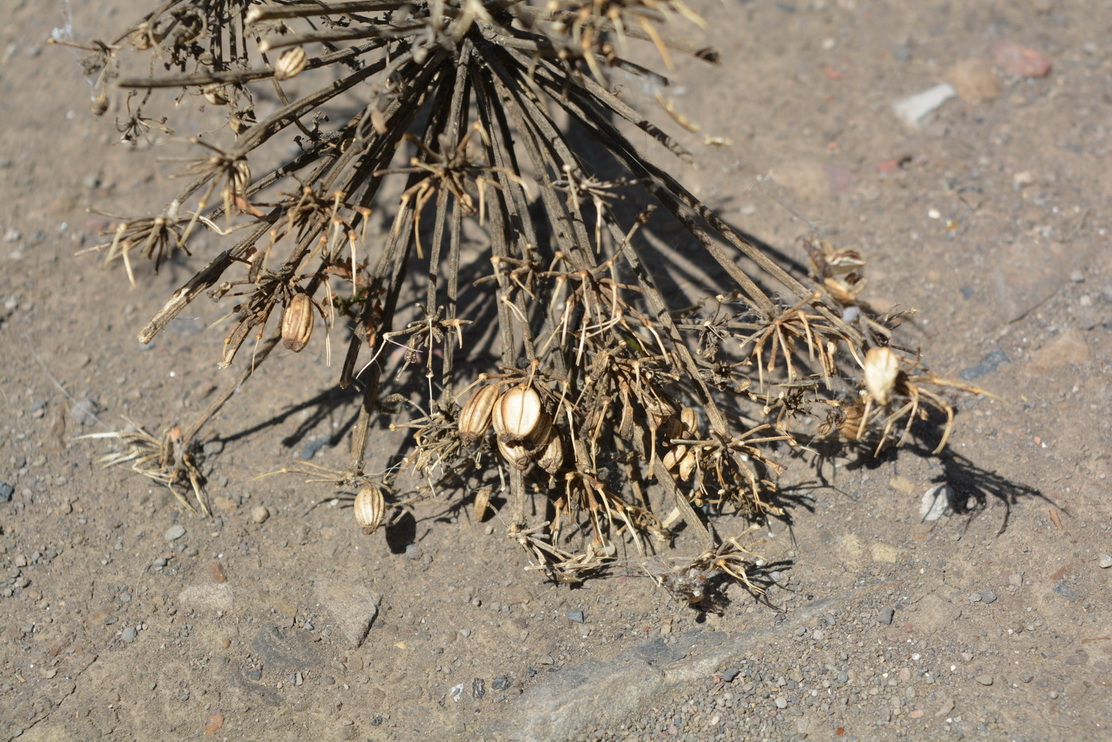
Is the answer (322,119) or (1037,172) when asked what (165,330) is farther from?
(1037,172)

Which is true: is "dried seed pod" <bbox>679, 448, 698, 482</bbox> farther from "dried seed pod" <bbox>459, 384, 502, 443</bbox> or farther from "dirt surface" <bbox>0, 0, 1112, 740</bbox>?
"dried seed pod" <bbox>459, 384, 502, 443</bbox>

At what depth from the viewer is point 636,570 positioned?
313 cm

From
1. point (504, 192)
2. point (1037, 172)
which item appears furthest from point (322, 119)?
point (1037, 172)

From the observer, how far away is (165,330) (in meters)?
3.81

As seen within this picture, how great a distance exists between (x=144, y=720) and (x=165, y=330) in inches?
66.4

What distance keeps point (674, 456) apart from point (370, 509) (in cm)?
109

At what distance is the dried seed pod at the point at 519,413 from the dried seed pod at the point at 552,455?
17cm

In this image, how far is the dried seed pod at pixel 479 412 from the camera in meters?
2.77

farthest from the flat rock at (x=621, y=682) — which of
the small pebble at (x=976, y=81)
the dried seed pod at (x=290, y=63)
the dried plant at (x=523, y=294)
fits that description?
the small pebble at (x=976, y=81)

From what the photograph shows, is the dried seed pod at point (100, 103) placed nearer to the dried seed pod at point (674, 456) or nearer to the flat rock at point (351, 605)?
the flat rock at point (351, 605)

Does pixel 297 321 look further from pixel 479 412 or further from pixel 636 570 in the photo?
pixel 636 570

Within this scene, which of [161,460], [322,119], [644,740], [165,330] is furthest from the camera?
[165,330]

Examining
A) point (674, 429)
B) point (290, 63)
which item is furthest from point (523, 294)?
point (290, 63)

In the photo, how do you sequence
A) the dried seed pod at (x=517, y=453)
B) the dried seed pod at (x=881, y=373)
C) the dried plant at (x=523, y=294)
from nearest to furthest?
1. the dried seed pod at (x=881, y=373)
2. the dried plant at (x=523, y=294)
3. the dried seed pod at (x=517, y=453)
